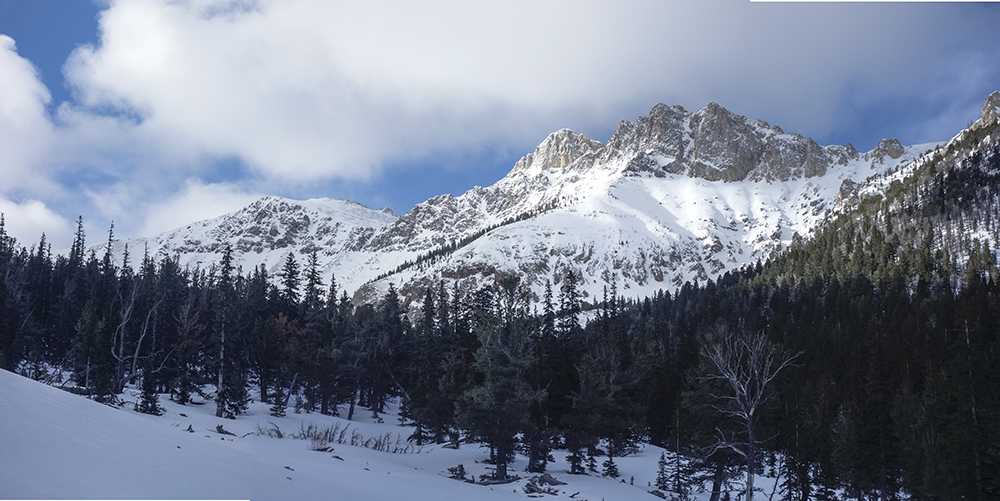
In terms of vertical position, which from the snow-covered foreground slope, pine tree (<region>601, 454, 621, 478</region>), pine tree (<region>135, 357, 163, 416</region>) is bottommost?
pine tree (<region>601, 454, 621, 478</region>)

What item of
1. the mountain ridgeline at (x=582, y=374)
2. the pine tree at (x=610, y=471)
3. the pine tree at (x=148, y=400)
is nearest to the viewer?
the pine tree at (x=148, y=400)

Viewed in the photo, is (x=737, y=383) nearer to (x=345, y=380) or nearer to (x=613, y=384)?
(x=613, y=384)

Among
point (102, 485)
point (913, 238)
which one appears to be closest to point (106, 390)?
point (102, 485)

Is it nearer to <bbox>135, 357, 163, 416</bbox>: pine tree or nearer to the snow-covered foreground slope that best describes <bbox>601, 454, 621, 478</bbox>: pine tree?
the snow-covered foreground slope

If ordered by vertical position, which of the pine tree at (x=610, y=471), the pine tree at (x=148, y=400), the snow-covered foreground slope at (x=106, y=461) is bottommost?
the pine tree at (x=610, y=471)

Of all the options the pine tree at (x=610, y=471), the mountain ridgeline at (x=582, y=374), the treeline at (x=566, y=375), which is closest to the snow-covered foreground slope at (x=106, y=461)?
the mountain ridgeline at (x=582, y=374)

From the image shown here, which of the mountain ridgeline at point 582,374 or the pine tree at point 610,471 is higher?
the mountain ridgeline at point 582,374

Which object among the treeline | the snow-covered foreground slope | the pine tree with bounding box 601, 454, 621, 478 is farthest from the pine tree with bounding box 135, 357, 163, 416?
the pine tree with bounding box 601, 454, 621, 478

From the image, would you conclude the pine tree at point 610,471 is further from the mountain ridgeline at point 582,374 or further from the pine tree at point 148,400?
the pine tree at point 148,400

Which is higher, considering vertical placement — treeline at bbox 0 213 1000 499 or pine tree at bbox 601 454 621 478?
treeline at bbox 0 213 1000 499

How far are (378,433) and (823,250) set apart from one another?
142546 millimetres

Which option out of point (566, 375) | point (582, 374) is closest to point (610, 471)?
point (582, 374)

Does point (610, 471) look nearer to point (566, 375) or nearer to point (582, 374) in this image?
point (582, 374)

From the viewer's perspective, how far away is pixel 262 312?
63625 mm
